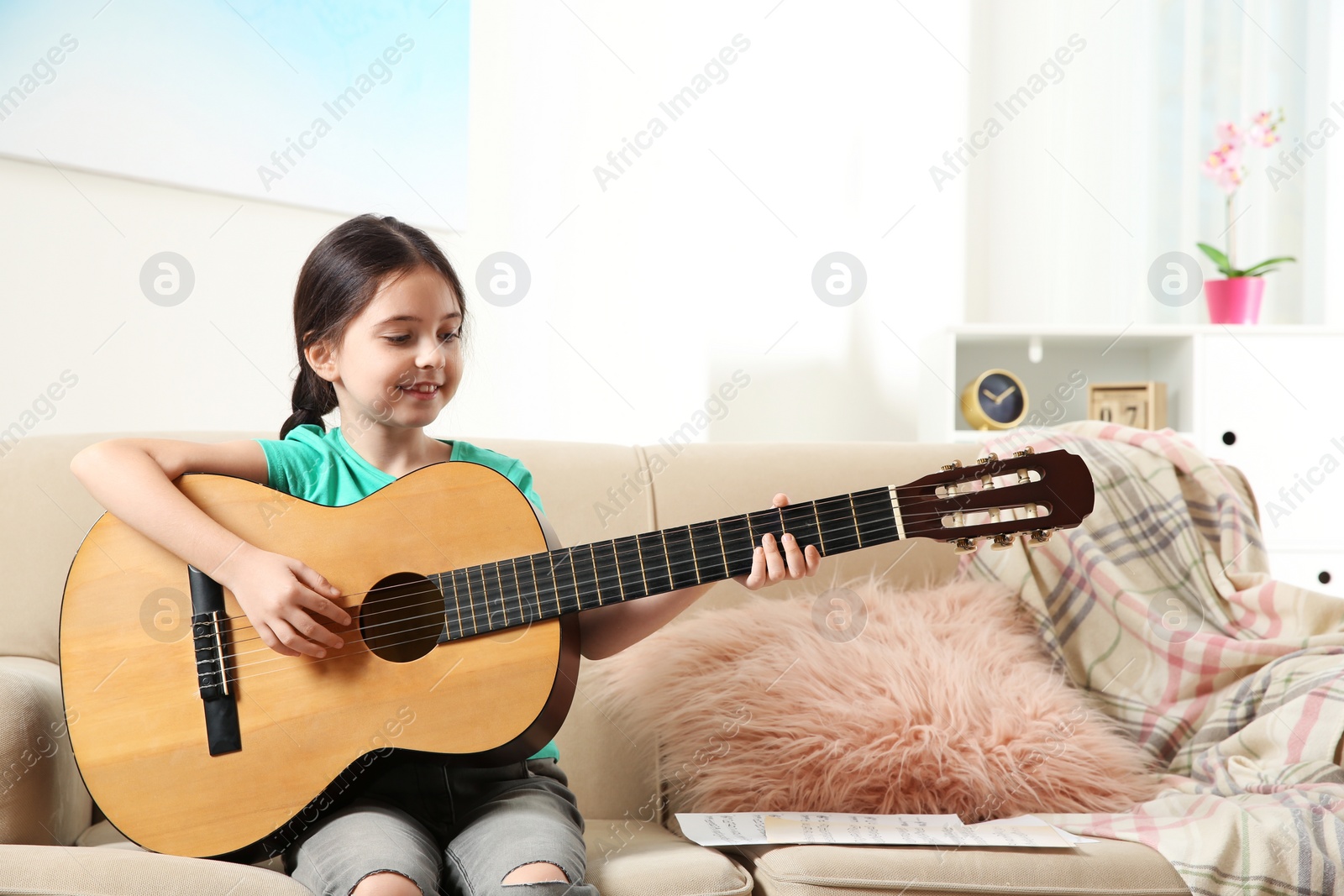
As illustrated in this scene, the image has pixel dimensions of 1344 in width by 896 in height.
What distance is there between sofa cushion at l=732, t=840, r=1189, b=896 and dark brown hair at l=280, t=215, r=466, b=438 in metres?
0.79

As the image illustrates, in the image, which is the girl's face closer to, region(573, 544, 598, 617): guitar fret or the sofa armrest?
region(573, 544, 598, 617): guitar fret

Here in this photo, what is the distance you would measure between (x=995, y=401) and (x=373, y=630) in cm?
172

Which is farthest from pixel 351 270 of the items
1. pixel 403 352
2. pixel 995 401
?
pixel 995 401

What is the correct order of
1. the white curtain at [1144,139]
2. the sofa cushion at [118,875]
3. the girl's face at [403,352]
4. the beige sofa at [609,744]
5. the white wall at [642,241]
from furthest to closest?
the white curtain at [1144,139], the white wall at [642,241], the girl's face at [403,352], the beige sofa at [609,744], the sofa cushion at [118,875]

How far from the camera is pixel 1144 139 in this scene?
2.64m

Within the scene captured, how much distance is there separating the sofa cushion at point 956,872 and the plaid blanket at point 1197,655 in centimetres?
6

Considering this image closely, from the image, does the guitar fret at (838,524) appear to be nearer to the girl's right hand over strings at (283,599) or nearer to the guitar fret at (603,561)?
the guitar fret at (603,561)

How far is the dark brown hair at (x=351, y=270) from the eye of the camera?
1.21 metres

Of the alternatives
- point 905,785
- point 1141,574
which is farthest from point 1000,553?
point 905,785

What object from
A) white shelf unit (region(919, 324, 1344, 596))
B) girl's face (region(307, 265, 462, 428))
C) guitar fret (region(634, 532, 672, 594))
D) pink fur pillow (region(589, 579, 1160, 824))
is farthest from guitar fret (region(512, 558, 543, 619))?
white shelf unit (region(919, 324, 1344, 596))

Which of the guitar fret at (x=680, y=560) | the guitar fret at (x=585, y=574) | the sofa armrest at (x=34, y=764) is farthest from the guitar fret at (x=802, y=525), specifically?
the sofa armrest at (x=34, y=764)

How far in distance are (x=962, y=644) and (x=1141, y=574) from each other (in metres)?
0.39

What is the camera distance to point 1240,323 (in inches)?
94.1

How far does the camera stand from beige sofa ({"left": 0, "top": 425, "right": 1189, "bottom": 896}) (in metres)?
0.95
